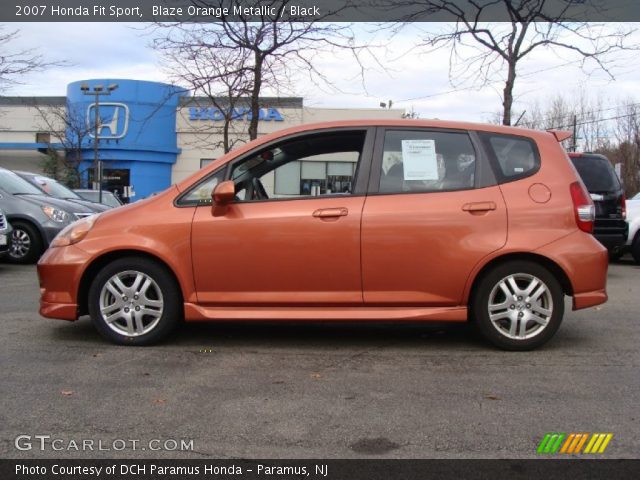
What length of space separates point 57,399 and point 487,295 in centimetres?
305

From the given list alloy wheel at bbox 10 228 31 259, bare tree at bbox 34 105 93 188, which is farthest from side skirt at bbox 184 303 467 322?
bare tree at bbox 34 105 93 188

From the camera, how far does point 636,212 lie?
35.5 ft

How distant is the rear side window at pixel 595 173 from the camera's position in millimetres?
9344

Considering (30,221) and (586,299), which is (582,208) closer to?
(586,299)

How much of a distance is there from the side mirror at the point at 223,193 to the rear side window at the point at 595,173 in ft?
22.5

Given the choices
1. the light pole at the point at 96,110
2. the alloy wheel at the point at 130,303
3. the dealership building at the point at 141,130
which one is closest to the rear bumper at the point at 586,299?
the alloy wheel at the point at 130,303

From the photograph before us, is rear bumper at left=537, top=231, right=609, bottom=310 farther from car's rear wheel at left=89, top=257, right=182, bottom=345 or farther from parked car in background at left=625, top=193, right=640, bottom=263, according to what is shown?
parked car in background at left=625, top=193, right=640, bottom=263

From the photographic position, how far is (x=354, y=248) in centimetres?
441

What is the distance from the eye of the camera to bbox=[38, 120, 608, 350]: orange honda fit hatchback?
174 inches

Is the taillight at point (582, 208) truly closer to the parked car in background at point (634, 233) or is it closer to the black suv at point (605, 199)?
the black suv at point (605, 199)

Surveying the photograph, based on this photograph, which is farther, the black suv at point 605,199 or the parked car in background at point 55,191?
the parked car in background at point 55,191

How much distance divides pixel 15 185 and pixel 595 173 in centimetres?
988

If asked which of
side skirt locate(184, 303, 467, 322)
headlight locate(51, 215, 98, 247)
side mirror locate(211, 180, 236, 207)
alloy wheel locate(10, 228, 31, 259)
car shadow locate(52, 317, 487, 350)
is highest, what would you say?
side mirror locate(211, 180, 236, 207)

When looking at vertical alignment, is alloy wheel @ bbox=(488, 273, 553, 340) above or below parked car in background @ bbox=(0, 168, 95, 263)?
below
